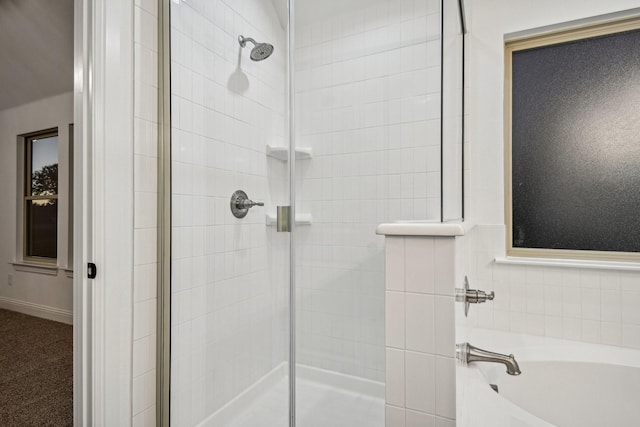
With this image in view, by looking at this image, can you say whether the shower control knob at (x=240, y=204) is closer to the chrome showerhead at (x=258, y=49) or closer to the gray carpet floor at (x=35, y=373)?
the chrome showerhead at (x=258, y=49)

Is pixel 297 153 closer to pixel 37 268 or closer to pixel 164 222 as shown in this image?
pixel 164 222

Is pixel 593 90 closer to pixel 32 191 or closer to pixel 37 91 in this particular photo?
pixel 37 91

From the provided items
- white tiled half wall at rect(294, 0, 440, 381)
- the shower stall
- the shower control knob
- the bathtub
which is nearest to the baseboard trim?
the shower stall

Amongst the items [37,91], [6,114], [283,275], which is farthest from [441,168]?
[6,114]

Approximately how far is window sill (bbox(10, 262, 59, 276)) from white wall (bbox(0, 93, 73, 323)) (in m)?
0.02

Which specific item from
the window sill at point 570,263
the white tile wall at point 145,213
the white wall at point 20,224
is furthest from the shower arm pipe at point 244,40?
the white wall at point 20,224

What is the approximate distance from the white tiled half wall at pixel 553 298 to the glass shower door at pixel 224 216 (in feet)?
3.08

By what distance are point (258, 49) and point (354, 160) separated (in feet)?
1.54

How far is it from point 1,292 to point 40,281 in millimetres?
760

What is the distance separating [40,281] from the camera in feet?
11.2

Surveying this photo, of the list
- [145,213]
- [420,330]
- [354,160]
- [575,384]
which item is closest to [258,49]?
[354,160]

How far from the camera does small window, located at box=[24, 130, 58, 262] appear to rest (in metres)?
3.43

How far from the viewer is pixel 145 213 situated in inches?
45.2

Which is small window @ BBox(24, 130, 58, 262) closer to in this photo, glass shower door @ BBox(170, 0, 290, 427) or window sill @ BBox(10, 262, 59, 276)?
window sill @ BBox(10, 262, 59, 276)
